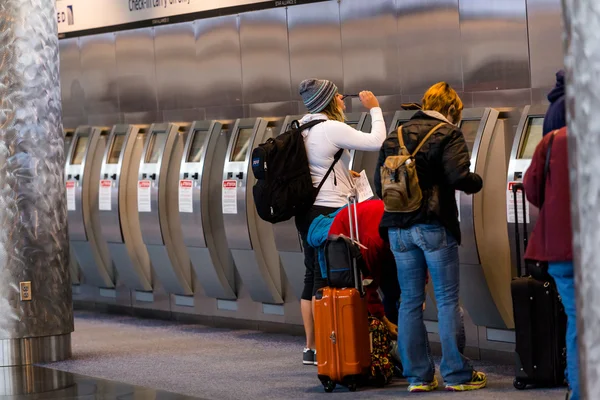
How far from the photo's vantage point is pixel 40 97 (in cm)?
769

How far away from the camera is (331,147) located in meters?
6.46

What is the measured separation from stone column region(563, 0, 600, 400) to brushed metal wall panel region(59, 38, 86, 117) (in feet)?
26.7

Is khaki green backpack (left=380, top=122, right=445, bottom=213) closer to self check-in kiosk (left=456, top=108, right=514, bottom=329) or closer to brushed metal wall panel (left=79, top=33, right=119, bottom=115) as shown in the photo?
self check-in kiosk (left=456, top=108, right=514, bottom=329)

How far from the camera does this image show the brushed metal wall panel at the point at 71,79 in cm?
1073

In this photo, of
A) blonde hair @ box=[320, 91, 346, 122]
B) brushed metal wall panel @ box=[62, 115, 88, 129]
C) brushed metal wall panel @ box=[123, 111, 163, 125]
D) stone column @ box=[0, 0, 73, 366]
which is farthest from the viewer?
brushed metal wall panel @ box=[62, 115, 88, 129]

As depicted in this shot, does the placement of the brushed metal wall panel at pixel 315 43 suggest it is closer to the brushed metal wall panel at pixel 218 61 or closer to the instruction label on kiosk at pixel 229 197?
the brushed metal wall panel at pixel 218 61

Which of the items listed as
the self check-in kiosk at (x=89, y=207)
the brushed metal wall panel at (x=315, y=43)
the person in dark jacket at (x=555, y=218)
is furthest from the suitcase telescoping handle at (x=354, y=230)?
the self check-in kiosk at (x=89, y=207)

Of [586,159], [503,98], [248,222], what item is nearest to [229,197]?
[248,222]

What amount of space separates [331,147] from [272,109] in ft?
7.71

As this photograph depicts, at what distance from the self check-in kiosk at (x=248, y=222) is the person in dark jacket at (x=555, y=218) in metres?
A: 3.98

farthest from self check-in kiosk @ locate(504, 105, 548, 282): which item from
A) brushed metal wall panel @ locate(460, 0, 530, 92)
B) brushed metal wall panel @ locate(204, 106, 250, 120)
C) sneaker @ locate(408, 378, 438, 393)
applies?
brushed metal wall panel @ locate(204, 106, 250, 120)

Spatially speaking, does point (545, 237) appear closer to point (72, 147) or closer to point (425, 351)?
point (425, 351)

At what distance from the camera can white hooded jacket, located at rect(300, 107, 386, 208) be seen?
6.41 m

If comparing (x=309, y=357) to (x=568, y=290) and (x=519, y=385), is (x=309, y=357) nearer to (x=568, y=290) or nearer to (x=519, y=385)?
(x=519, y=385)
